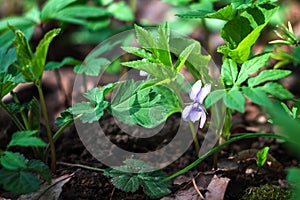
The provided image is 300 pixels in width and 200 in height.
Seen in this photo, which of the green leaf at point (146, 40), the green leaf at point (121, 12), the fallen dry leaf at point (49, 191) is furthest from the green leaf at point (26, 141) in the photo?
the green leaf at point (121, 12)

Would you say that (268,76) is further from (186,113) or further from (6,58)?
(6,58)

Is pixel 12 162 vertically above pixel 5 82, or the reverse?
pixel 5 82

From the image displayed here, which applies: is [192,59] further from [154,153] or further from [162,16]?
[162,16]

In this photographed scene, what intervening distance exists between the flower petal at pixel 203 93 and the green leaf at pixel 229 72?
0.31ft

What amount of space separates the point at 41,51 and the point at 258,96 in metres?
0.69

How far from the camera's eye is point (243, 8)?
4.98ft

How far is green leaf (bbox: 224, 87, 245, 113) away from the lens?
1.28m

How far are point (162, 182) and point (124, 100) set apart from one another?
12.0 inches

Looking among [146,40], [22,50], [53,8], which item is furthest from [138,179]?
[53,8]

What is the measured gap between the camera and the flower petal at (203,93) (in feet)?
4.99

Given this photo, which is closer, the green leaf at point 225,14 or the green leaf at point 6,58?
the green leaf at point 225,14

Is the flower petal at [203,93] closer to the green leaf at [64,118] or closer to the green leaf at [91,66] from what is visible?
the green leaf at [64,118]

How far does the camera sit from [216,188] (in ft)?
5.24

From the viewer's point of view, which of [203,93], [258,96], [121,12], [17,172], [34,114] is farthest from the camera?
[121,12]
